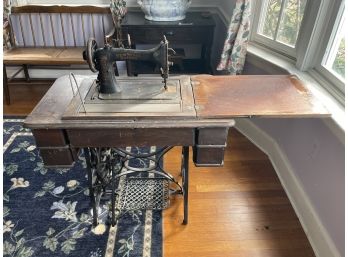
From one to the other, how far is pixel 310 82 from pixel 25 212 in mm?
1759

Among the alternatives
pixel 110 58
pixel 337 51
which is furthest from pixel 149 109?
pixel 337 51

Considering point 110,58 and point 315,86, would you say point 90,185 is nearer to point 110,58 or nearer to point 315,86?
point 110,58

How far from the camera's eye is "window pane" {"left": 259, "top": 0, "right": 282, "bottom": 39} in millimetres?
2006

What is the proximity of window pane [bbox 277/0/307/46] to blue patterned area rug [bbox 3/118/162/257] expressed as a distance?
4.58ft

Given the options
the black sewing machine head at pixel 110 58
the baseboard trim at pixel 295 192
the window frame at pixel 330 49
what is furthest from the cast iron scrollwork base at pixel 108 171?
the window frame at pixel 330 49

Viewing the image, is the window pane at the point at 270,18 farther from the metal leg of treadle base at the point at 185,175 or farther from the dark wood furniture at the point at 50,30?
the dark wood furniture at the point at 50,30

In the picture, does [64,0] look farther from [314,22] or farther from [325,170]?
[325,170]

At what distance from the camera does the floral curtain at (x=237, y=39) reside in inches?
76.6

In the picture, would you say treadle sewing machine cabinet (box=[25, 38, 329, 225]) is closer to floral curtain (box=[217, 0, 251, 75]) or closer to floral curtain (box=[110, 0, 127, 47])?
floral curtain (box=[217, 0, 251, 75])

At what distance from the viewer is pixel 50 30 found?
3012 millimetres

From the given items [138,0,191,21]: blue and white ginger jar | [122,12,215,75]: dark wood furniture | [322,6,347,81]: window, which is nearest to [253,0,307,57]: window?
[322,6,347,81]: window

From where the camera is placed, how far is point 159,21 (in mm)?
2578

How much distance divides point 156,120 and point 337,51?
104 centimetres

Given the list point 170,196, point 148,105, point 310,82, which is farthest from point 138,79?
point 310,82
